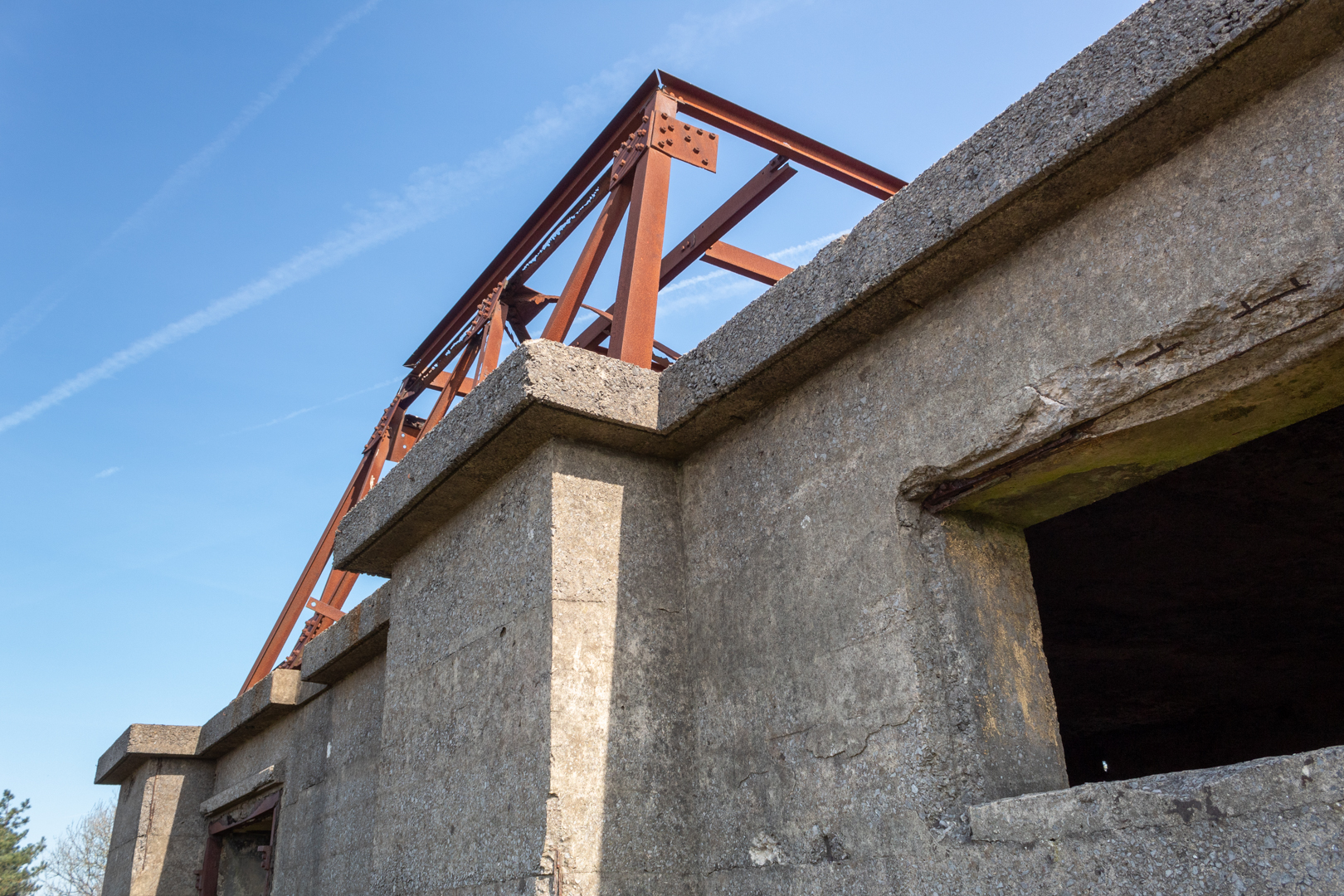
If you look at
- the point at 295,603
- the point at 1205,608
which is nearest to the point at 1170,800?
the point at 1205,608

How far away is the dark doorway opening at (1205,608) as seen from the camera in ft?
13.0

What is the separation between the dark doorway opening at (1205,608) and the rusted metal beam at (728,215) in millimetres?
2488

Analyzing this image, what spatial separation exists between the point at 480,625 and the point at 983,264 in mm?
2109

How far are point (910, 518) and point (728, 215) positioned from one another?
11.2ft

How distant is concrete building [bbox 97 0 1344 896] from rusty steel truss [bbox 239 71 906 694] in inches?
26.5

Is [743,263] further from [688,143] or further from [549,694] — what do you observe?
[549,694]

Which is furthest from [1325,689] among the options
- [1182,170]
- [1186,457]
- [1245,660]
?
[1182,170]

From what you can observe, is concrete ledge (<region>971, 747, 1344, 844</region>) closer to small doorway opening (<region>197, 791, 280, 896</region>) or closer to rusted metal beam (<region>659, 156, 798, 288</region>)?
rusted metal beam (<region>659, 156, 798, 288</region>)

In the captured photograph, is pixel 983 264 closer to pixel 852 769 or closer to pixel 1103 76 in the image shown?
pixel 1103 76

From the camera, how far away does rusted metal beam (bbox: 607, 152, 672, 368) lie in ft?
12.2

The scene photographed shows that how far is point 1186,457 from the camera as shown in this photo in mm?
2363

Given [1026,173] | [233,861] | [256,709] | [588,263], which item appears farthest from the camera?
[233,861]

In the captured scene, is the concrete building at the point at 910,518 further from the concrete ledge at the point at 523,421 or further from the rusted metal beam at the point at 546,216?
the rusted metal beam at the point at 546,216

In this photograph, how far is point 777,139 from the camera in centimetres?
516
